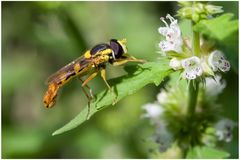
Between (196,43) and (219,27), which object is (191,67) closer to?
(196,43)

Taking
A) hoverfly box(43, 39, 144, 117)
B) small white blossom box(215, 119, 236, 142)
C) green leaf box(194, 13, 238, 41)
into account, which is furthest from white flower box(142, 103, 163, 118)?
green leaf box(194, 13, 238, 41)

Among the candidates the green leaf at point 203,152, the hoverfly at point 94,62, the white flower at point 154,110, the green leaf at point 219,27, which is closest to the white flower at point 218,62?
the green leaf at point 219,27

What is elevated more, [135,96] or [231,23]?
[231,23]

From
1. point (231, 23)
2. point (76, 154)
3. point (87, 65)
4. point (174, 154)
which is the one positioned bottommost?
point (76, 154)

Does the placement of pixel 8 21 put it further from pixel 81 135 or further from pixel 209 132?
pixel 209 132

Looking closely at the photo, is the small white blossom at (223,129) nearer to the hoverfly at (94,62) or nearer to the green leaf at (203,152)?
the green leaf at (203,152)

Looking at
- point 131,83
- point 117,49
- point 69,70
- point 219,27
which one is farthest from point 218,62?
point 69,70

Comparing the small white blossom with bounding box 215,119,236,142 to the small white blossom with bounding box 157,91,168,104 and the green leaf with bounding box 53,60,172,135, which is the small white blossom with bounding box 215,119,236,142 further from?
the green leaf with bounding box 53,60,172,135

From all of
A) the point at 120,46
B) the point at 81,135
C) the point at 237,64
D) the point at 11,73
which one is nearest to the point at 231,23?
the point at 237,64
